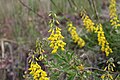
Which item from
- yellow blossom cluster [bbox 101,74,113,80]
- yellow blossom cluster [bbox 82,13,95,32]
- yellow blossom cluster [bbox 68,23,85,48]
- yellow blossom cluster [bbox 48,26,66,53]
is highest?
yellow blossom cluster [bbox 82,13,95,32]

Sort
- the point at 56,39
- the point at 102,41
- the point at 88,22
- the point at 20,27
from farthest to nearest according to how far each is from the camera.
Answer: the point at 20,27
the point at 88,22
the point at 102,41
the point at 56,39

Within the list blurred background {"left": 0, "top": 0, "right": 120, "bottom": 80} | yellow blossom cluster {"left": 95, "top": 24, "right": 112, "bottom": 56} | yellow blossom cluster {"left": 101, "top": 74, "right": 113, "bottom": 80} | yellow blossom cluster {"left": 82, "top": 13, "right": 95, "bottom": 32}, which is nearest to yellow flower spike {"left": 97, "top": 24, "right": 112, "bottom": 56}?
yellow blossom cluster {"left": 95, "top": 24, "right": 112, "bottom": 56}

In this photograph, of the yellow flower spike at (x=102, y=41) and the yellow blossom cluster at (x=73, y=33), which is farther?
the yellow blossom cluster at (x=73, y=33)

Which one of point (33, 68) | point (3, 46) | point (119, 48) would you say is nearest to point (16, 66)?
point (3, 46)

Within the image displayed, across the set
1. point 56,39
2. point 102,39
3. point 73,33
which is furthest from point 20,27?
point 56,39

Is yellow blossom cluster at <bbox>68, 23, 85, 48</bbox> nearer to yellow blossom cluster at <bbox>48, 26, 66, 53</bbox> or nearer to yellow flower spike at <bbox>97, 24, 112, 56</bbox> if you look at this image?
yellow flower spike at <bbox>97, 24, 112, 56</bbox>

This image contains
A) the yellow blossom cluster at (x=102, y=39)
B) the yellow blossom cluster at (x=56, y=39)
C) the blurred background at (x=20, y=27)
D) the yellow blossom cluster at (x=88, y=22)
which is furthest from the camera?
the blurred background at (x=20, y=27)

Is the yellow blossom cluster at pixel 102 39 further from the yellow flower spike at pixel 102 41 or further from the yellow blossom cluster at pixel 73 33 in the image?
the yellow blossom cluster at pixel 73 33

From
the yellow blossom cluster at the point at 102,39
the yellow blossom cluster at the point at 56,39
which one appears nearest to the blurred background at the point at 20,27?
the yellow blossom cluster at the point at 102,39

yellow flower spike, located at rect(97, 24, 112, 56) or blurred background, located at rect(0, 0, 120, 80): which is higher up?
blurred background, located at rect(0, 0, 120, 80)

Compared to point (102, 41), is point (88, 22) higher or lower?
higher

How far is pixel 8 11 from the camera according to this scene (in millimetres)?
3275

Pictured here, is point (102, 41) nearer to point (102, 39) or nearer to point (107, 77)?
point (102, 39)

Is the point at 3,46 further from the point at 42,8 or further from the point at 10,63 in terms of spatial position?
the point at 42,8
